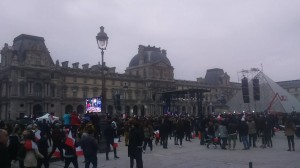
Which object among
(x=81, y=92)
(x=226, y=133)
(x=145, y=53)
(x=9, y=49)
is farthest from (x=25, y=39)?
(x=226, y=133)

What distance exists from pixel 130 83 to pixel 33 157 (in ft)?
222

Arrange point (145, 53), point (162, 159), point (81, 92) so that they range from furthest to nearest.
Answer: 1. point (145, 53)
2. point (81, 92)
3. point (162, 159)

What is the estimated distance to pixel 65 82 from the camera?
2486 inches

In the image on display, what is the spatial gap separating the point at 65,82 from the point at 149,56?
25.7 meters

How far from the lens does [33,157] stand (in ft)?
29.6

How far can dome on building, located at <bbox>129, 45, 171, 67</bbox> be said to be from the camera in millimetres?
81188

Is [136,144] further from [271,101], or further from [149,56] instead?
[149,56]

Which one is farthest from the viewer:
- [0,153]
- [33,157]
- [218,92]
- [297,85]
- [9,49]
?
[297,85]

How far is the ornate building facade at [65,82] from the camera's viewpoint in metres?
55.5

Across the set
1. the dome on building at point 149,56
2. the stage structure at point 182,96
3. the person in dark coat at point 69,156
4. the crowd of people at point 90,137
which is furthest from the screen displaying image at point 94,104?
the dome on building at point 149,56

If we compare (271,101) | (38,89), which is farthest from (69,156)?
(38,89)

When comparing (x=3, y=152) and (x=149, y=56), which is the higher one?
(x=149, y=56)

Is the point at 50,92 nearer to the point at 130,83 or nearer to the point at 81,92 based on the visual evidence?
the point at 81,92

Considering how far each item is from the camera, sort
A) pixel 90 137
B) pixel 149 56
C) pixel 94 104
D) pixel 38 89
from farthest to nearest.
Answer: pixel 149 56
pixel 38 89
pixel 94 104
pixel 90 137
